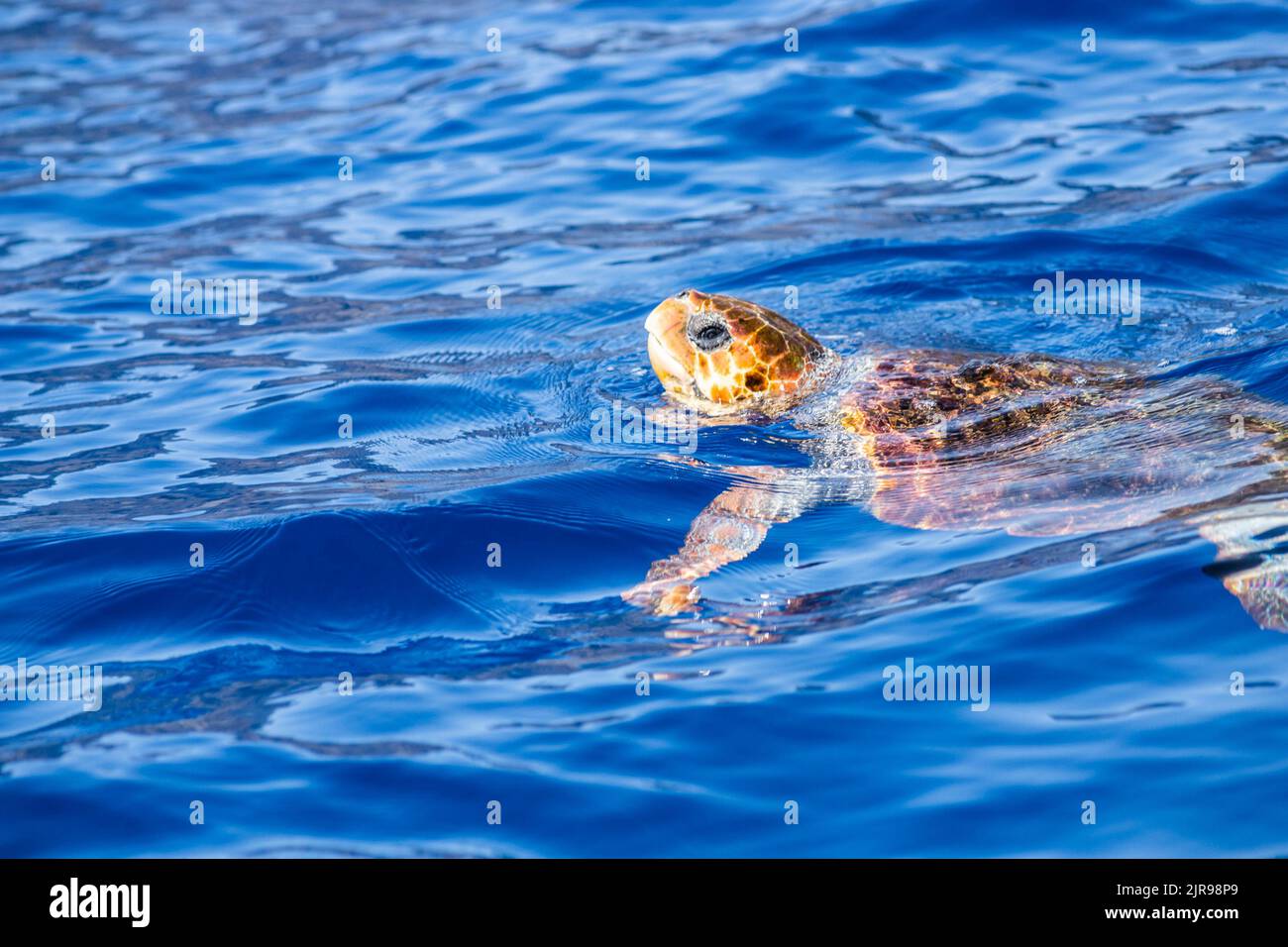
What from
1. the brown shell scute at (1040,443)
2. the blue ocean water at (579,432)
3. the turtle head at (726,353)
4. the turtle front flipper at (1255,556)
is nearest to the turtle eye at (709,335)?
the turtle head at (726,353)

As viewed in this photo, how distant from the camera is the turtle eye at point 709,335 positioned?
654 centimetres

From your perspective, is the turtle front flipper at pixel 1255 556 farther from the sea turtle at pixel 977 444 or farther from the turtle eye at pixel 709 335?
the turtle eye at pixel 709 335

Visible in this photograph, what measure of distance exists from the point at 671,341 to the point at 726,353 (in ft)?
0.97

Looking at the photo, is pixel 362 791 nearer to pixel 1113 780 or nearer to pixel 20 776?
pixel 20 776

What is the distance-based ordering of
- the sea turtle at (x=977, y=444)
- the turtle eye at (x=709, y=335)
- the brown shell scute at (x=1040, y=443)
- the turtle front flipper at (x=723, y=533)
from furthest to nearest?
the turtle eye at (x=709, y=335)
the brown shell scute at (x=1040, y=443)
the sea turtle at (x=977, y=444)
the turtle front flipper at (x=723, y=533)

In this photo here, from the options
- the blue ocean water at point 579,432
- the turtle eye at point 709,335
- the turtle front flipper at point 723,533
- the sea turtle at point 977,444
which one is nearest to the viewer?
the blue ocean water at point 579,432

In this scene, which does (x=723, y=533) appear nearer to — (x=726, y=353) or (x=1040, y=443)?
(x=726, y=353)

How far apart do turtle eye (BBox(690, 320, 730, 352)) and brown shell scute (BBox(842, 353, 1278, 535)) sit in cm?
72

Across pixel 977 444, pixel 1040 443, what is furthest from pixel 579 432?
pixel 1040 443

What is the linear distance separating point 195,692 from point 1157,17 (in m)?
11.2

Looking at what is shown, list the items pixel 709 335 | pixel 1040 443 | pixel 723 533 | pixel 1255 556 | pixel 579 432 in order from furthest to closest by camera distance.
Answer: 1. pixel 579 432
2. pixel 709 335
3. pixel 1040 443
4. pixel 723 533
5. pixel 1255 556

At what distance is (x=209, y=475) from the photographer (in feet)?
21.6

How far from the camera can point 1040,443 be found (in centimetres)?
611
